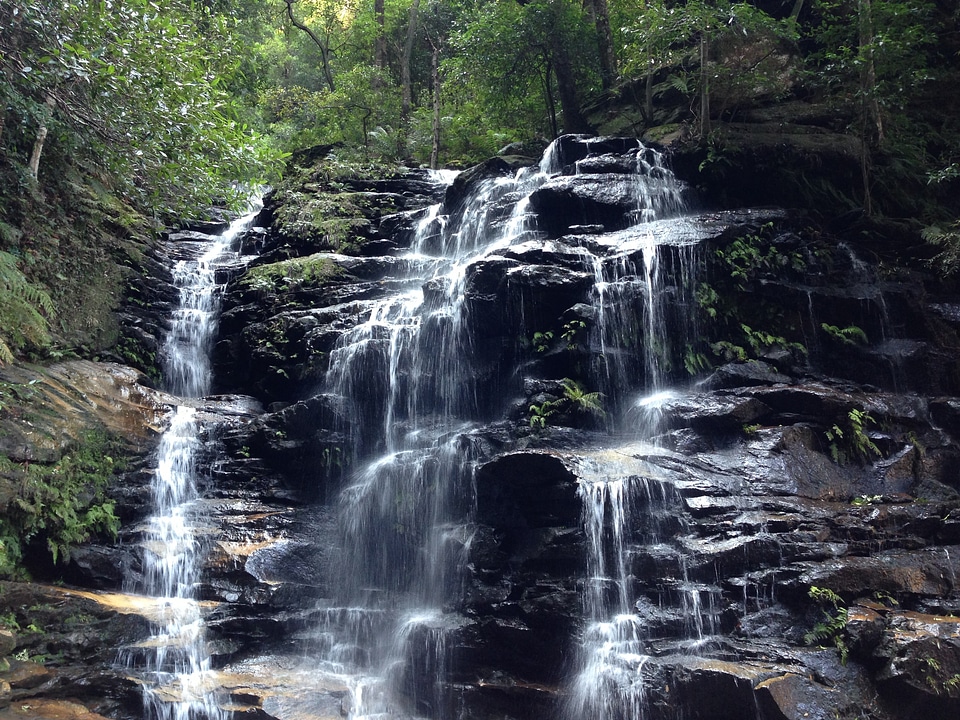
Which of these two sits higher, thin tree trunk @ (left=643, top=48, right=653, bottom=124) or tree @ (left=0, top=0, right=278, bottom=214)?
thin tree trunk @ (left=643, top=48, right=653, bottom=124)

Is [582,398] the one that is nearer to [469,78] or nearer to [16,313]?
[16,313]

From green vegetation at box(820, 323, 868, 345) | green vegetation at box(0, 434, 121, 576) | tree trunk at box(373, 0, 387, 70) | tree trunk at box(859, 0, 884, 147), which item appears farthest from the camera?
tree trunk at box(373, 0, 387, 70)

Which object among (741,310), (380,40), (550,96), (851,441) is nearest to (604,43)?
(550,96)

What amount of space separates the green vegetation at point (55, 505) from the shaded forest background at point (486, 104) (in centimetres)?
167

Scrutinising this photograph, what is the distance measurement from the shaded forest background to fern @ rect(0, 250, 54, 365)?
1.3 inches

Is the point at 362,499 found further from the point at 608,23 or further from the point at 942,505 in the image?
the point at 608,23

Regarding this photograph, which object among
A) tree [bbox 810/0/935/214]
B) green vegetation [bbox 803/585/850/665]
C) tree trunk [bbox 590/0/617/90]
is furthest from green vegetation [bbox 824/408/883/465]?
tree trunk [bbox 590/0/617/90]

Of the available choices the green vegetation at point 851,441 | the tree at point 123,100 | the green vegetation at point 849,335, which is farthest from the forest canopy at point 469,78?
the green vegetation at point 851,441

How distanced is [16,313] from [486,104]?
1191cm

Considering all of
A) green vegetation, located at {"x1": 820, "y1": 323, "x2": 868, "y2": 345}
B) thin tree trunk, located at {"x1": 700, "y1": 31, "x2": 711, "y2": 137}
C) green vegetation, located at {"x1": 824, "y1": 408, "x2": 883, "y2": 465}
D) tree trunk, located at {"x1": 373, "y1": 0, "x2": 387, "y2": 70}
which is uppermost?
tree trunk, located at {"x1": 373, "y1": 0, "x2": 387, "y2": 70}

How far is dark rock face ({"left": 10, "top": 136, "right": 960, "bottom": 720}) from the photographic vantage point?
21.4ft

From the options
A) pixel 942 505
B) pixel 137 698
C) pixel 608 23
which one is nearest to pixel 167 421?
pixel 137 698

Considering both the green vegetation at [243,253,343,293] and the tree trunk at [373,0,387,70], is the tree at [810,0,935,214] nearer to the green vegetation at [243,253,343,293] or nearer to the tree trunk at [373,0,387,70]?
the green vegetation at [243,253,343,293]

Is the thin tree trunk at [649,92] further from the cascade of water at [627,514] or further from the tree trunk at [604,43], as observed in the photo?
the cascade of water at [627,514]
